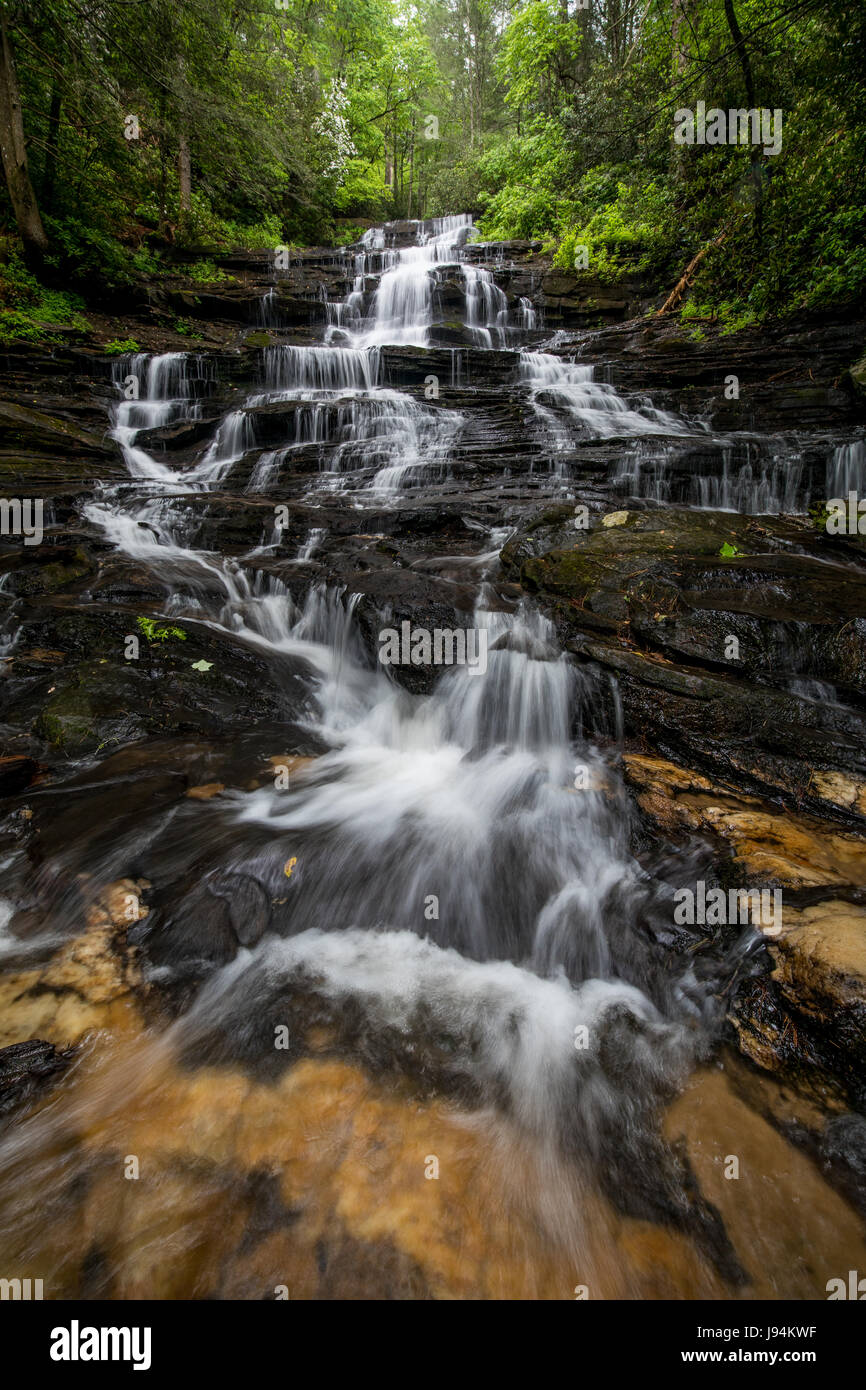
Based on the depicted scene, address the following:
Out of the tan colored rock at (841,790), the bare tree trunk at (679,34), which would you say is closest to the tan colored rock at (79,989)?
the tan colored rock at (841,790)

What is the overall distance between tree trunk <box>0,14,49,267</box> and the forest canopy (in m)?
0.04

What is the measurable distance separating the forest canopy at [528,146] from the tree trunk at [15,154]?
0.04 metres

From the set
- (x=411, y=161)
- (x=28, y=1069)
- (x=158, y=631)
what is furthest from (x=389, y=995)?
(x=411, y=161)

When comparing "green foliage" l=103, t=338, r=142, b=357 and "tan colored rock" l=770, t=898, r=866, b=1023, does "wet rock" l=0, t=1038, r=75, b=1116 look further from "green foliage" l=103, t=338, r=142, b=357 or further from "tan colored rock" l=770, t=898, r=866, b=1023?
"green foliage" l=103, t=338, r=142, b=357

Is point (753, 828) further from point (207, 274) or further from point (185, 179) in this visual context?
point (185, 179)

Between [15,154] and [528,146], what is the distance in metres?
17.8

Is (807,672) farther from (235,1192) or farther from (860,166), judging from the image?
(860,166)

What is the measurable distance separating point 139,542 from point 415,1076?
26.1 ft

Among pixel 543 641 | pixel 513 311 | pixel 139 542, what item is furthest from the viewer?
pixel 513 311

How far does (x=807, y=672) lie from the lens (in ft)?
14.6

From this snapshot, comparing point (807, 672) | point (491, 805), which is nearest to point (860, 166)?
point (807, 672)

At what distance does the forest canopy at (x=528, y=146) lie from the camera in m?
9.93

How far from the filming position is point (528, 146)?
67.1ft
